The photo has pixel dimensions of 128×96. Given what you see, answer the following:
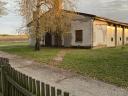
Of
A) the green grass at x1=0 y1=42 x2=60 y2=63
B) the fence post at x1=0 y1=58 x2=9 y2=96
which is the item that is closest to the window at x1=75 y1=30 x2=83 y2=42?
the green grass at x1=0 y1=42 x2=60 y2=63

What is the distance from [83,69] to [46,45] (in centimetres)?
2250

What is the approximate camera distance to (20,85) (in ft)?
18.4

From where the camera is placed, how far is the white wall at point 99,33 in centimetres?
3165

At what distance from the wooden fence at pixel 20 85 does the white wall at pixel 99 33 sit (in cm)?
2530

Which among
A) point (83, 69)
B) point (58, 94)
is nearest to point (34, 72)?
point (83, 69)

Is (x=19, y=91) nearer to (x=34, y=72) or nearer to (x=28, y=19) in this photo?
(x=34, y=72)

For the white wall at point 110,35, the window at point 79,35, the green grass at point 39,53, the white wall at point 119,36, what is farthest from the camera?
the white wall at point 119,36

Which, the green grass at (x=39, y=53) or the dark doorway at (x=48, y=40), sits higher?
the dark doorway at (x=48, y=40)

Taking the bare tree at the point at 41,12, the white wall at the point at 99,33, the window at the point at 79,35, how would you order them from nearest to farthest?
the bare tree at the point at 41,12 → the white wall at the point at 99,33 → the window at the point at 79,35

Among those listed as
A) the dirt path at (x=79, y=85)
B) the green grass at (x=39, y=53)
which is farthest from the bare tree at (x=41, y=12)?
the dirt path at (x=79, y=85)

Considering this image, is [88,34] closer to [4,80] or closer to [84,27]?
[84,27]

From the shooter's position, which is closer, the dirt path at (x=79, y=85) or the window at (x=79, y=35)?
the dirt path at (x=79, y=85)

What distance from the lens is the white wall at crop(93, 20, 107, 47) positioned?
31653 mm

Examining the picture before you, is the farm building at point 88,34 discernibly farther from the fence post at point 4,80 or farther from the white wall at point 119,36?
the fence post at point 4,80
